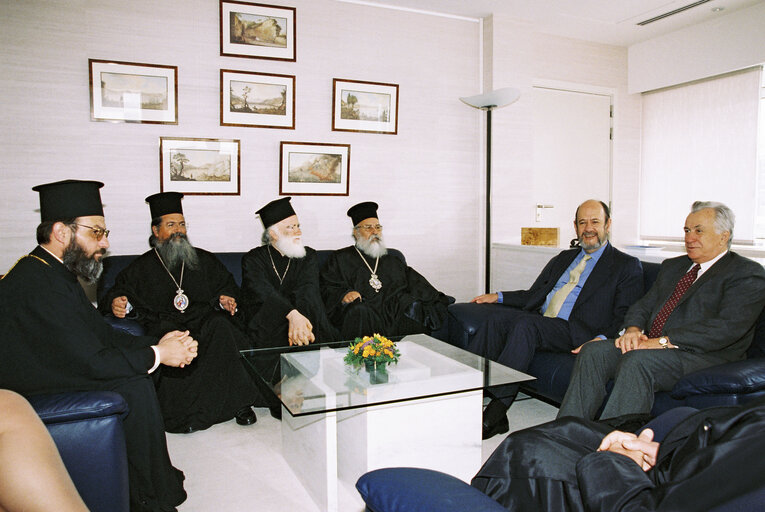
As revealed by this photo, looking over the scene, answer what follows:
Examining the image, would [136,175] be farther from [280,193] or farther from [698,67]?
[698,67]

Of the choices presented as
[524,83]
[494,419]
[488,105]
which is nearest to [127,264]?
[494,419]

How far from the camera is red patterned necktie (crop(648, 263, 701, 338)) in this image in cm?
300

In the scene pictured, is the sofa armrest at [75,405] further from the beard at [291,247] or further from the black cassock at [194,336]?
the beard at [291,247]

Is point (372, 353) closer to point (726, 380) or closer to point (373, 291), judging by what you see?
point (726, 380)

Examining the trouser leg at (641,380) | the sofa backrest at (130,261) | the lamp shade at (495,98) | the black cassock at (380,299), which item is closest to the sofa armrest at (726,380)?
the trouser leg at (641,380)

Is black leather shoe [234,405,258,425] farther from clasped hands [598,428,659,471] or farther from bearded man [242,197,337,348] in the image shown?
clasped hands [598,428,659,471]

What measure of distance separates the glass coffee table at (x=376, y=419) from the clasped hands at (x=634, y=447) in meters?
0.83

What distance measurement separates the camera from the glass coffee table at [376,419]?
232 cm

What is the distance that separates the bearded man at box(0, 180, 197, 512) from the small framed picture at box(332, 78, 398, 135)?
2790 mm

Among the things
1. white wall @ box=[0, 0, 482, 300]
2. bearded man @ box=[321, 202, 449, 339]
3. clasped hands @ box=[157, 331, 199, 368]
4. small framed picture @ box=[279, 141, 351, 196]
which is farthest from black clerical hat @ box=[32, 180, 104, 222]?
small framed picture @ box=[279, 141, 351, 196]

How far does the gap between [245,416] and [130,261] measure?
143 cm

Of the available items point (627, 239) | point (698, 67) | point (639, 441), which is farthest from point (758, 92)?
point (639, 441)

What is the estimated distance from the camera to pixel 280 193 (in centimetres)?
468

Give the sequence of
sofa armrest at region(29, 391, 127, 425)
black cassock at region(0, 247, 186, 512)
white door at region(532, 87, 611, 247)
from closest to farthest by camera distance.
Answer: sofa armrest at region(29, 391, 127, 425)
black cassock at region(0, 247, 186, 512)
white door at region(532, 87, 611, 247)
